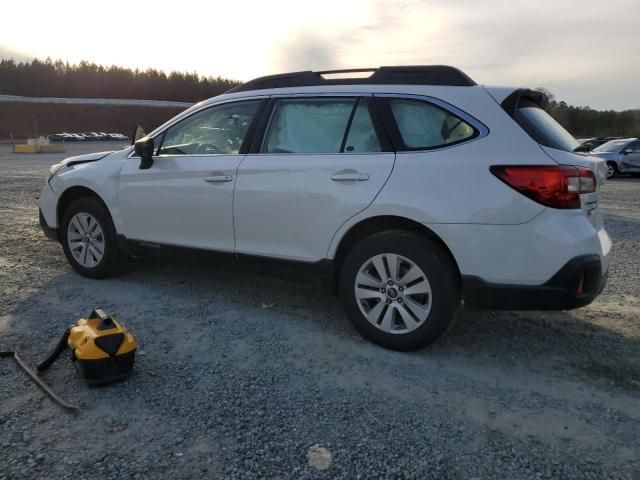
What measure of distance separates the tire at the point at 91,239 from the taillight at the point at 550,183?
364 centimetres

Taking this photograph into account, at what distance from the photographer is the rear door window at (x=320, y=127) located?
3.89m

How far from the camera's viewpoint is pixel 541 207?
10.6ft

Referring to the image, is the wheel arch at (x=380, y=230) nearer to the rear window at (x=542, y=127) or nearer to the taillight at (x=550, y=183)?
the taillight at (x=550, y=183)

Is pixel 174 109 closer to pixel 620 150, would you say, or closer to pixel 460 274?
pixel 620 150

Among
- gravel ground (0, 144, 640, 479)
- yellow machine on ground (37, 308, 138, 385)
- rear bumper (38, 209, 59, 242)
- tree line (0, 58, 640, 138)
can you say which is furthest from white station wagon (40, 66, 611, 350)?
tree line (0, 58, 640, 138)

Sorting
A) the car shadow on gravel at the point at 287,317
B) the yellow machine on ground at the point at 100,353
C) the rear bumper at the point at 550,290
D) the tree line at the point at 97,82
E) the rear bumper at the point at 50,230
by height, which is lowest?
the car shadow on gravel at the point at 287,317

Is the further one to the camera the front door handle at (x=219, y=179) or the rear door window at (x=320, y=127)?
the front door handle at (x=219, y=179)

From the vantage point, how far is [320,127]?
4086mm

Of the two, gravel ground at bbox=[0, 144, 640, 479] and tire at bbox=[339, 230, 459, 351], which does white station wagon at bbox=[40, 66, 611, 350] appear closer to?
tire at bbox=[339, 230, 459, 351]

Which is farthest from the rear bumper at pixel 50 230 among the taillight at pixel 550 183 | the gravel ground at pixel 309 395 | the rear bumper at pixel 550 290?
the taillight at pixel 550 183

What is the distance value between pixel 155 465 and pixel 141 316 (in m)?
2.02

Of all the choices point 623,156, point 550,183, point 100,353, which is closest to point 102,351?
point 100,353

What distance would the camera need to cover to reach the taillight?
127 inches

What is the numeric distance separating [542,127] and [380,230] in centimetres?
125
